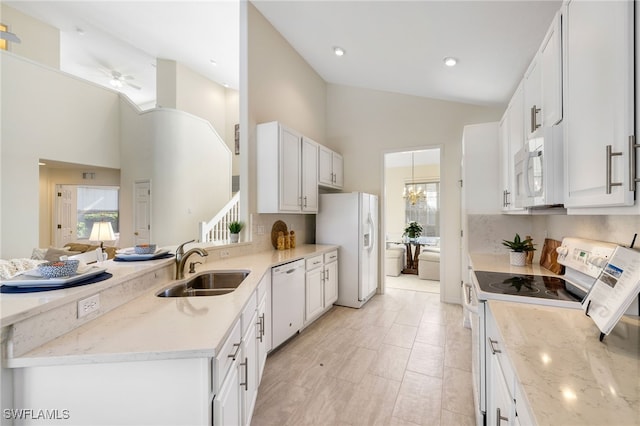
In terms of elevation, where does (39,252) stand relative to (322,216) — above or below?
below

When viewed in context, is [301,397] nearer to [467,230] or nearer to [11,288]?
[11,288]

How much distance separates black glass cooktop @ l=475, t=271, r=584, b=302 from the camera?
1509mm

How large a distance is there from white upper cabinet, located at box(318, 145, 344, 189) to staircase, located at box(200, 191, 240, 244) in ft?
4.68

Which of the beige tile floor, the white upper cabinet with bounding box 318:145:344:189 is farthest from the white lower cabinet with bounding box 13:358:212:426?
the white upper cabinet with bounding box 318:145:344:189

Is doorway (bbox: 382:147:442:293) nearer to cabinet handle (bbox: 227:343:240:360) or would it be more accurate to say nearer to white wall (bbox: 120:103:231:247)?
white wall (bbox: 120:103:231:247)

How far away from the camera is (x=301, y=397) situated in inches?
80.8

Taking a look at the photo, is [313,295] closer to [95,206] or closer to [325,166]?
[325,166]

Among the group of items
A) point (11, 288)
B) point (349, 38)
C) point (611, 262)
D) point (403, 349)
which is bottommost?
point (403, 349)

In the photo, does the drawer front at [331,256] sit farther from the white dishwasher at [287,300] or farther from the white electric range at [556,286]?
the white electric range at [556,286]

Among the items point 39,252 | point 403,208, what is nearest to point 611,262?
point 39,252

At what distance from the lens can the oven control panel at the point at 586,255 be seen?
1.37m

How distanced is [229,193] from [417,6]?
18.9 feet

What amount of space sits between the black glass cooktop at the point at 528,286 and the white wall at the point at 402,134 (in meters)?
2.28

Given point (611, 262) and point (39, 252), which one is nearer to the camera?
point (611, 262)
